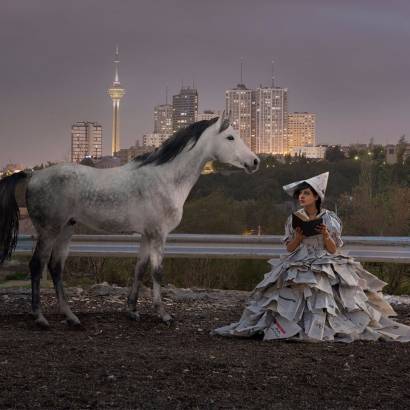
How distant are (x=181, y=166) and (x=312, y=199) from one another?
151 cm

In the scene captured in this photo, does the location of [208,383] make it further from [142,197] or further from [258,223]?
[258,223]

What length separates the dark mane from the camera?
322 inches

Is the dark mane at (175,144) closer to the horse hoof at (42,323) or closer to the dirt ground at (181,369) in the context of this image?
the dirt ground at (181,369)

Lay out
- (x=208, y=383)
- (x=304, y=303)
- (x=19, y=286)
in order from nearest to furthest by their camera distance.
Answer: (x=208, y=383) < (x=304, y=303) < (x=19, y=286)

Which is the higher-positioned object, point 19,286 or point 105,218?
point 105,218

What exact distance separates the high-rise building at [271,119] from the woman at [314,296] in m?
95.0

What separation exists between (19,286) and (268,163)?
4247 centimetres

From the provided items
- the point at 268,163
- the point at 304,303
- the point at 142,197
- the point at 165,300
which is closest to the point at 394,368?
the point at 304,303

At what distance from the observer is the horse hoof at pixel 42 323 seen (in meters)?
7.65

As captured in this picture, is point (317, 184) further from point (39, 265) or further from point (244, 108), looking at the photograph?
point (244, 108)

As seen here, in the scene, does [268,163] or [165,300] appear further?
[268,163]

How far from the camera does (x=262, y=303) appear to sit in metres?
7.47

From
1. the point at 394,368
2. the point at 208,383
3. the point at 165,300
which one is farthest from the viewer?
the point at 165,300

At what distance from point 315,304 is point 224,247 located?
151 inches
